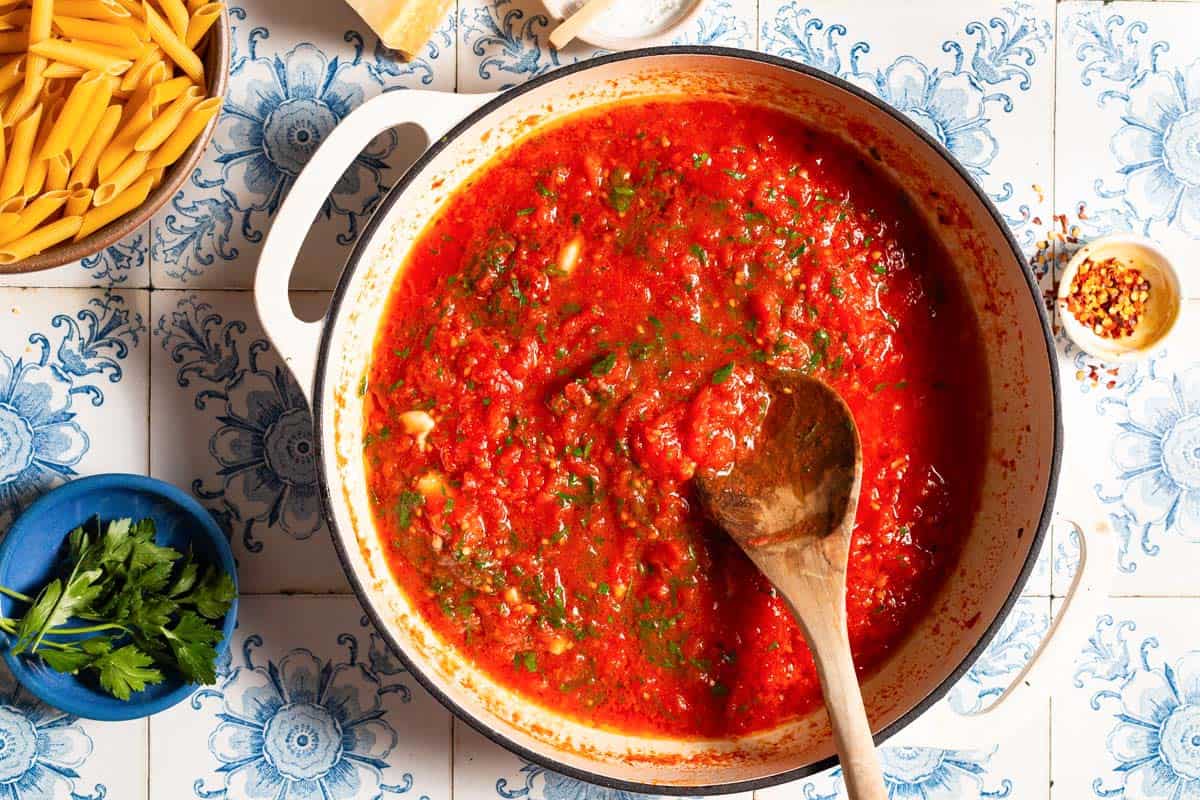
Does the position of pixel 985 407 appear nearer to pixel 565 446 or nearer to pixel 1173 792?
pixel 565 446

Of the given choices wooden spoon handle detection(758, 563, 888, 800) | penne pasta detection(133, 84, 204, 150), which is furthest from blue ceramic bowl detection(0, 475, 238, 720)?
wooden spoon handle detection(758, 563, 888, 800)

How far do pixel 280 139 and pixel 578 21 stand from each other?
0.76 metres

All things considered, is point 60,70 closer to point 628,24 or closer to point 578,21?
point 578,21

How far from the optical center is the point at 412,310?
2.27 m

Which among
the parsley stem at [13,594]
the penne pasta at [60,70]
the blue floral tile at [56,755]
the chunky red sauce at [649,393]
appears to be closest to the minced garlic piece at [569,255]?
the chunky red sauce at [649,393]

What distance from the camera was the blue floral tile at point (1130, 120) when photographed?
246 centimetres

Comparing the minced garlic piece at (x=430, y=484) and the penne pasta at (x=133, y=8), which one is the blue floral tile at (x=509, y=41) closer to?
the penne pasta at (x=133, y=8)

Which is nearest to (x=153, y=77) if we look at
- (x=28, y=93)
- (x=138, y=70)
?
(x=138, y=70)

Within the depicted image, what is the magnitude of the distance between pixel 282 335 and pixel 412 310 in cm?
31

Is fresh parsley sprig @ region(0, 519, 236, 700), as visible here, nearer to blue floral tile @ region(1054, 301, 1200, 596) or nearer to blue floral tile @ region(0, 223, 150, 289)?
blue floral tile @ region(0, 223, 150, 289)

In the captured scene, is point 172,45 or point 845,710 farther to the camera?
point 172,45

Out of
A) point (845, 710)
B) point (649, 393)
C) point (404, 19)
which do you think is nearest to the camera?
point (845, 710)

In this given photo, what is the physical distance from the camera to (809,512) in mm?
2119

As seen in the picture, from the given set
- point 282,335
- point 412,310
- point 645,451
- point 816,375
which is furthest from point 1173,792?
point 282,335
